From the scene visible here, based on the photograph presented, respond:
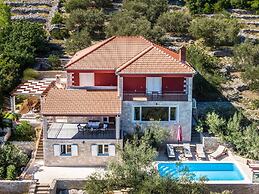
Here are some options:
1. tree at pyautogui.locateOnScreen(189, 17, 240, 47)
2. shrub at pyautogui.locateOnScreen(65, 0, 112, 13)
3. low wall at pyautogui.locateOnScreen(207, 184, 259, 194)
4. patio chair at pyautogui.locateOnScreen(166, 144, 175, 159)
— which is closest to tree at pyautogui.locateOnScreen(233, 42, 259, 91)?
tree at pyautogui.locateOnScreen(189, 17, 240, 47)

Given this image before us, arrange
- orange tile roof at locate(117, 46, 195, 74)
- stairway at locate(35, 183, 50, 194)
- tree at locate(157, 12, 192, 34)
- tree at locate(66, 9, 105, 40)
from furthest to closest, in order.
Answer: tree at locate(157, 12, 192, 34), tree at locate(66, 9, 105, 40), orange tile roof at locate(117, 46, 195, 74), stairway at locate(35, 183, 50, 194)

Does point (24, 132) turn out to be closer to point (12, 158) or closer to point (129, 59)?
point (12, 158)

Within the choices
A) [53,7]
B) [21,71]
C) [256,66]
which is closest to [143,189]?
[21,71]

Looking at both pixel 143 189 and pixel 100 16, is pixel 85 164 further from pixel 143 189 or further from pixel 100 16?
pixel 100 16

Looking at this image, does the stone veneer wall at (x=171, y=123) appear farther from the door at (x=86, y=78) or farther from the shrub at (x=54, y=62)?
the shrub at (x=54, y=62)

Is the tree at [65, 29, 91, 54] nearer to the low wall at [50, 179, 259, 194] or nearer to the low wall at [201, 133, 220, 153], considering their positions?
the low wall at [201, 133, 220, 153]

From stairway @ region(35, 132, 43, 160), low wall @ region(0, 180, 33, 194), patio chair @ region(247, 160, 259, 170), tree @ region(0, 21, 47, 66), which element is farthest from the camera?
tree @ region(0, 21, 47, 66)
